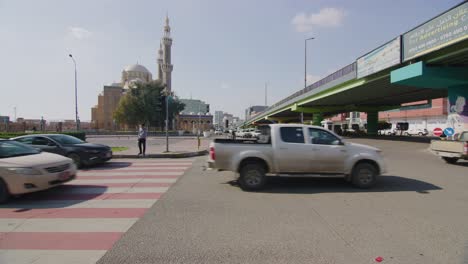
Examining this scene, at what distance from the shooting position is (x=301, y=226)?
4609 mm

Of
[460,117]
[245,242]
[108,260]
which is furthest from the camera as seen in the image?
[460,117]

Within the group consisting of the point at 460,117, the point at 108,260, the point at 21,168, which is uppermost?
the point at 460,117

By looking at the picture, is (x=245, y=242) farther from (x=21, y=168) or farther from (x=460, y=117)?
(x=460, y=117)

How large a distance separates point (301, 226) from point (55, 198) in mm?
5612

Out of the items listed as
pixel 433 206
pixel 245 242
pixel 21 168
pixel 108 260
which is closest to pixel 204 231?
pixel 245 242

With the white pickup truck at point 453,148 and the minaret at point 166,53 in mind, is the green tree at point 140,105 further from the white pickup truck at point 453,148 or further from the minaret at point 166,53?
the white pickup truck at point 453,148

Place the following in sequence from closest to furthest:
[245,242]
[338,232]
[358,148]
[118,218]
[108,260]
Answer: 1. [108,260]
2. [245,242]
3. [338,232]
4. [118,218]
5. [358,148]

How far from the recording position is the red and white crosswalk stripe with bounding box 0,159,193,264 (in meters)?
3.72

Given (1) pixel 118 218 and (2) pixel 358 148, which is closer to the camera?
(1) pixel 118 218

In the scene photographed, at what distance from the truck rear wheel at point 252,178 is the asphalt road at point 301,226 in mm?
288

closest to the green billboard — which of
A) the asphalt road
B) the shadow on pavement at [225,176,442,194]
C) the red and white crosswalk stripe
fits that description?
the shadow on pavement at [225,176,442,194]

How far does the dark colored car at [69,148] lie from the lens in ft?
35.0

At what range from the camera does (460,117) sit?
64.6 ft

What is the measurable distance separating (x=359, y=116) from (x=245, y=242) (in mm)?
98641
